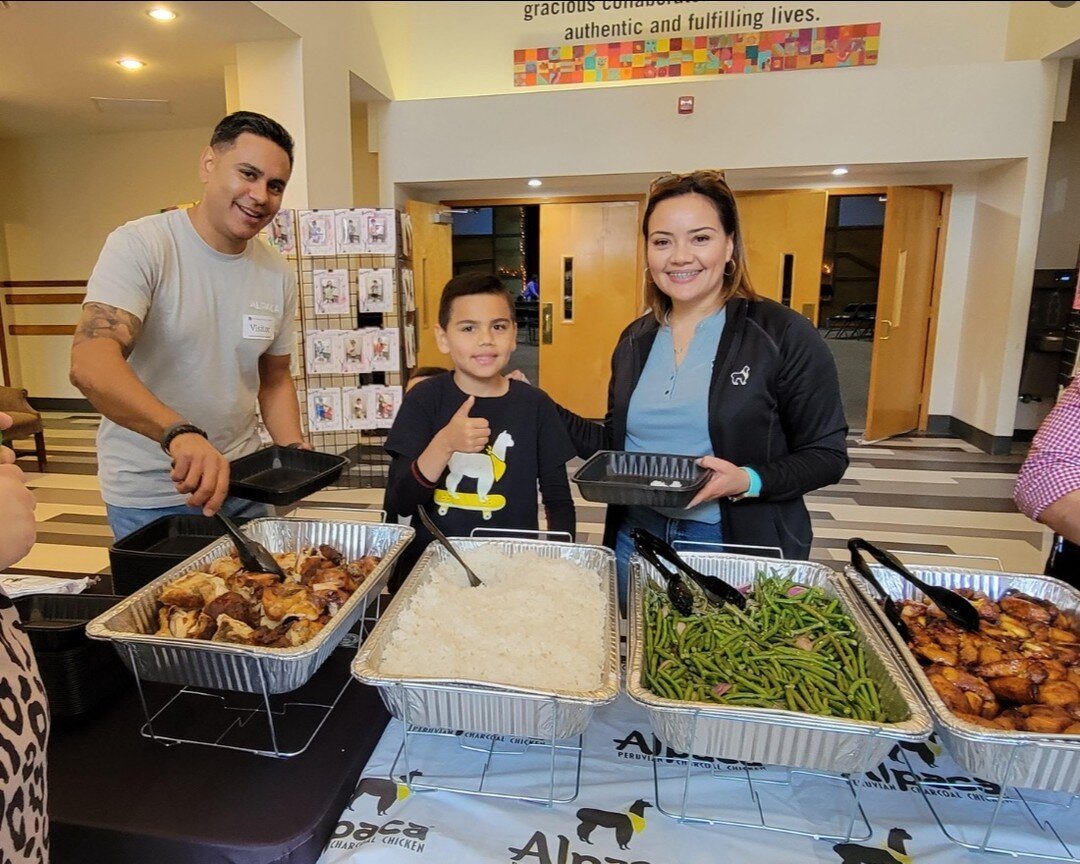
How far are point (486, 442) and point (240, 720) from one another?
66 centimetres

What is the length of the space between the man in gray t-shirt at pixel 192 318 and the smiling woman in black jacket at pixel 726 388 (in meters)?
0.87

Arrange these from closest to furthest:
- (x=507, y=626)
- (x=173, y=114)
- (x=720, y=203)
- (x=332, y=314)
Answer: (x=507, y=626) → (x=720, y=203) → (x=332, y=314) → (x=173, y=114)

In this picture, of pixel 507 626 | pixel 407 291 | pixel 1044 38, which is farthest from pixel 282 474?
pixel 1044 38

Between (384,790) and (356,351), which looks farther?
(356,351)

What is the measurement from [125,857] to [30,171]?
8313mm

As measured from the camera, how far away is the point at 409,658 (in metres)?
0.89

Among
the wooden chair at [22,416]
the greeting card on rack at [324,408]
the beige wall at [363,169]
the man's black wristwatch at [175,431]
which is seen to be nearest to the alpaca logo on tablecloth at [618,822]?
the man's black wristwatch at [175,431]

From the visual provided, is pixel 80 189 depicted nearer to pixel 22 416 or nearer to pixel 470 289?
pixel 22 416

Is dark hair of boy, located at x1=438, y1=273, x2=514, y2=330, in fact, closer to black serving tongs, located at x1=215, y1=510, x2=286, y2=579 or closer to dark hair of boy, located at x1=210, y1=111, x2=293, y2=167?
dark hair of boy, located at x1=210, y1=111, x2=293, y2=167

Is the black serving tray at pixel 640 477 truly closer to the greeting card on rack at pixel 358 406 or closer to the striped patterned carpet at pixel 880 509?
the striped patterned carpet at pixel 880 509

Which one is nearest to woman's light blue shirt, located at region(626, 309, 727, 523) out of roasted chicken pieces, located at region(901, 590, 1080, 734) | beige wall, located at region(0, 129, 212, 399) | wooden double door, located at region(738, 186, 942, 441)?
roasted chicken pieces, located at region(901, 590, 1080, 734)

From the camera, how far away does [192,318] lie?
151 centimetres

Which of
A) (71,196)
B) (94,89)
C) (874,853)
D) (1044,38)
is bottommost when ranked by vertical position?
(874,853)

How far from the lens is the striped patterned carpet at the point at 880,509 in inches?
140
